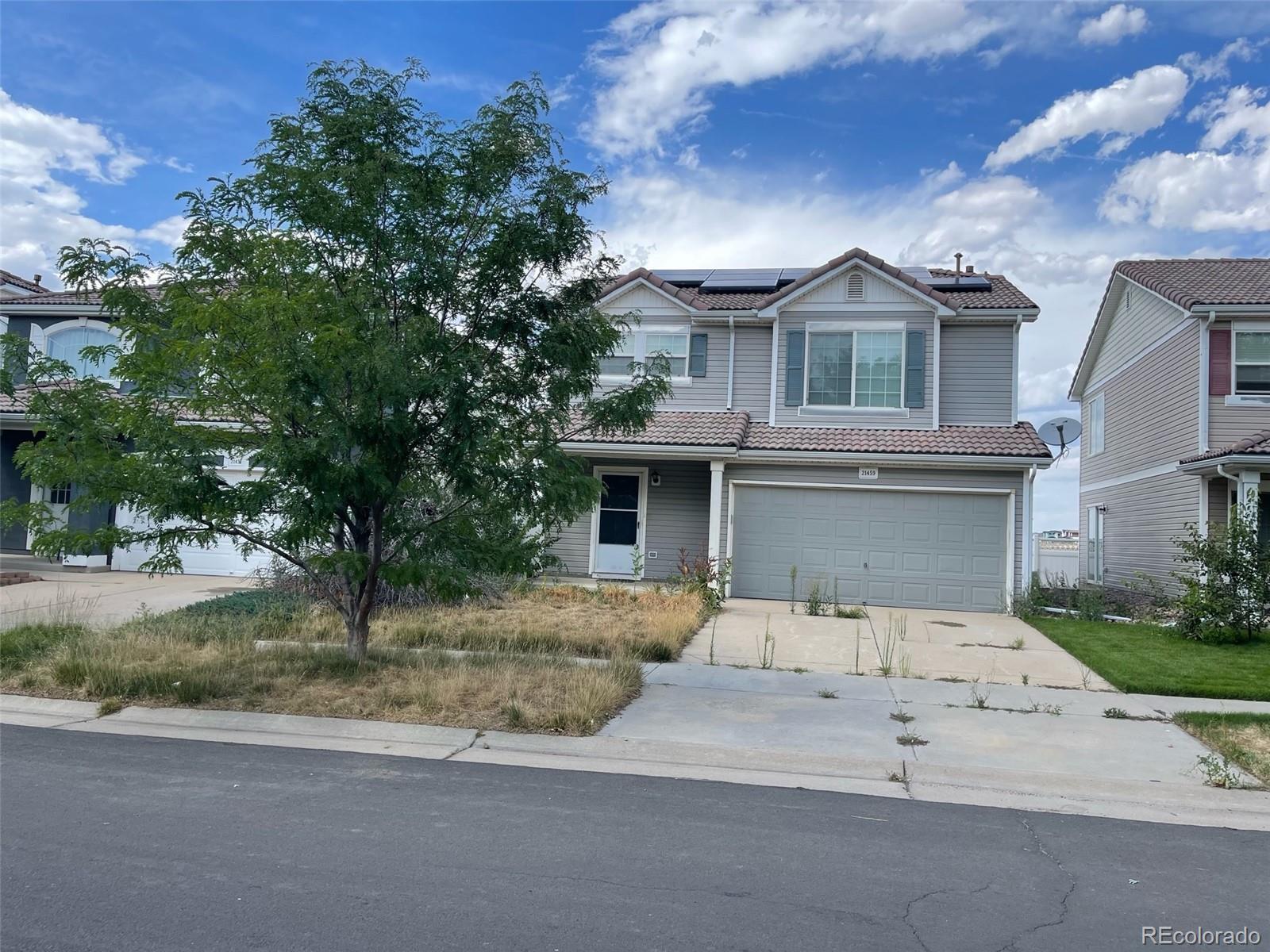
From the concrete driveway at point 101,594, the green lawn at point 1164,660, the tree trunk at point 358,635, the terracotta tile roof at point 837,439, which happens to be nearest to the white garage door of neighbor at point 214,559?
the concrete driveway at point 101,594

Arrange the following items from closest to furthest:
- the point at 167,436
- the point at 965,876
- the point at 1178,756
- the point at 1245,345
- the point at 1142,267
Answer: the point at 965,876 → the point at 1178,756 → the point at 167,436 → the point at 1245,345 → the point at 1142,267

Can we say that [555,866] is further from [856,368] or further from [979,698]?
[856,368]

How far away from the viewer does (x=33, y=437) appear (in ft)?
65.9

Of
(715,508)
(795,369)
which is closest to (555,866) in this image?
(715,508)

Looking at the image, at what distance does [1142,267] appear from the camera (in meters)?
20.2

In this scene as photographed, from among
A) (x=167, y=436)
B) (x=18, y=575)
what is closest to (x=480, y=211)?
(x=167, y=436)

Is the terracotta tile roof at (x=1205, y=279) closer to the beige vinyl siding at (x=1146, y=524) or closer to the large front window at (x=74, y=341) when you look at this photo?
the beige vinyl siding at (x=1146, y=524)

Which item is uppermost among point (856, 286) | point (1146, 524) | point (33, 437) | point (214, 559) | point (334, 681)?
point (856, 286)

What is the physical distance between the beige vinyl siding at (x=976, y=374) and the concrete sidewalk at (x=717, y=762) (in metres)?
12.5

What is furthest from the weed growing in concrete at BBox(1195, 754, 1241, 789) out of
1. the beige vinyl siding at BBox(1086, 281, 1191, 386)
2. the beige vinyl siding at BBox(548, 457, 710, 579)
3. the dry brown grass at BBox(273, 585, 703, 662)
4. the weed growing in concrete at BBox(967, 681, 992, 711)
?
the beige vinyl siding at BBox(1086, 281, 1191, 386)

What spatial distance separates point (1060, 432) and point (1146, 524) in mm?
3038

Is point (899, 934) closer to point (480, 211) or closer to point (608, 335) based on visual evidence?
point (608, 335)

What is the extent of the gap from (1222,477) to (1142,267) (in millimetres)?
5783

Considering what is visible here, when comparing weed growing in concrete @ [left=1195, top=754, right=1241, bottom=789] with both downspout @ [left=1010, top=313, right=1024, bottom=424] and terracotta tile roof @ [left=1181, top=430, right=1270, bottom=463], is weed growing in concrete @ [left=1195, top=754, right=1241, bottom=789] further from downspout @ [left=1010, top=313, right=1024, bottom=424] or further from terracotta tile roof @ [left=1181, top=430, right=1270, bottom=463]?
downspout @ [left=1010, top=313, right=1024, bottom=424]
